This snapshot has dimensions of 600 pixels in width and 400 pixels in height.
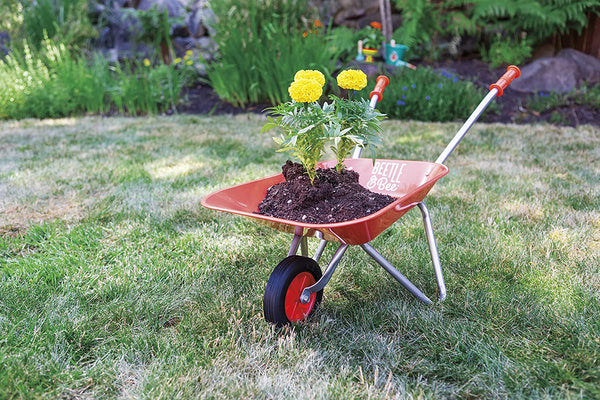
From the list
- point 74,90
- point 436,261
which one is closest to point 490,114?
point 436,261

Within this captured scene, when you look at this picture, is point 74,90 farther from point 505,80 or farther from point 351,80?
point 505,80

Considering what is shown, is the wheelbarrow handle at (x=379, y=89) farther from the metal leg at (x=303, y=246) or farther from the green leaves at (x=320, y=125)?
the metal leg at (x=303, y=246)

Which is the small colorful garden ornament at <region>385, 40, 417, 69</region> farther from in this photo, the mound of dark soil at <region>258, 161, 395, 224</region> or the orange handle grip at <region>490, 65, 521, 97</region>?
the mound of dark soil at <region>258, 161, 395, 224</region>

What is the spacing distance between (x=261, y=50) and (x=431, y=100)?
71.2 inches

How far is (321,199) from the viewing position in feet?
4.75

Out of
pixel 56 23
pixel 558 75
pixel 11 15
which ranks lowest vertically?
pixel 558 75

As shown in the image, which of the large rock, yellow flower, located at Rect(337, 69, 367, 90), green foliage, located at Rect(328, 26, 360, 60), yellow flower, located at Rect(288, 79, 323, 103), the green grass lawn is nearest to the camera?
the green grass lawn


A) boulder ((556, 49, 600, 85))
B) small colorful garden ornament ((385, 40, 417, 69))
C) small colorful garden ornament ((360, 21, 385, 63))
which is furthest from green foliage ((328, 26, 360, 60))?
boulder ((556, 49, 600, 85))

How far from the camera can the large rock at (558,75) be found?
516 centimetres

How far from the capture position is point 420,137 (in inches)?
150

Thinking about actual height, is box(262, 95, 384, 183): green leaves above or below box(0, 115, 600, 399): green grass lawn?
above

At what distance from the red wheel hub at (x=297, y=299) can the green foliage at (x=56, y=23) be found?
613cm

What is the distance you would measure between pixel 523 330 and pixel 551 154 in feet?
7.61

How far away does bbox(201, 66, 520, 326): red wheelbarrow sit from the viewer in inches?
49.8
